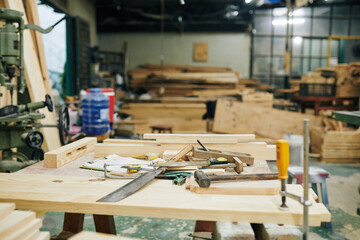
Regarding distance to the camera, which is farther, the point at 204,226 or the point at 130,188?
the point at 204,226

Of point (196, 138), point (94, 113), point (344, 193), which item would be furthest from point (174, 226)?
point (344, 193)

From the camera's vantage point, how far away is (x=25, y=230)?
1.08 m

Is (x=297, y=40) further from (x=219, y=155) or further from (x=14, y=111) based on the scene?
(x=219, y=155)

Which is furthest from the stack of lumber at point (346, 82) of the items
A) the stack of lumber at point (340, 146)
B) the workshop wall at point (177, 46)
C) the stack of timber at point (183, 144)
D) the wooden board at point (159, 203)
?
the wooden board at point (159, 203)

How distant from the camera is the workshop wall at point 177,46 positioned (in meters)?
9.55

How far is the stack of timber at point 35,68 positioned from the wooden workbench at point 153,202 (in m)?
2.63

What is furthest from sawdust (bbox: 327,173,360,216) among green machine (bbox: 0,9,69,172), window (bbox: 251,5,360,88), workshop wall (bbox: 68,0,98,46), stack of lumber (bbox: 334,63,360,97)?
workshop wall (bbox: 68,0,98,46)

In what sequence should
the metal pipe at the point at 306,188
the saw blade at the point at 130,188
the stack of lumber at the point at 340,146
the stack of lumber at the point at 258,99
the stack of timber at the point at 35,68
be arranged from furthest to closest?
the stack of lumber at the point at 258,99
the stack of lumber at the point at 340,146
the stack of timber at the point at 35,68
the saw blade at the point at 130,188
the metal pipe at the point at 306,188

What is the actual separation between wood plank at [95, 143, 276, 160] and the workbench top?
0.53 metres

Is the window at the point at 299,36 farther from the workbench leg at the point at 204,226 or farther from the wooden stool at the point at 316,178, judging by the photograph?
the workbench leg at the point at 204,226

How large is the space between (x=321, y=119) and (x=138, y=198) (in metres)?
6.06

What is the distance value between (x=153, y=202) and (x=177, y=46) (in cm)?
867

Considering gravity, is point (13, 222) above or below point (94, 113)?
below

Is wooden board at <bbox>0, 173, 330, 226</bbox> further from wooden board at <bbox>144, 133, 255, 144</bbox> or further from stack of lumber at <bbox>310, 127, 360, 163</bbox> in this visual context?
stack of lumber at <bbox>310, 127, 360, 163</bbox>
